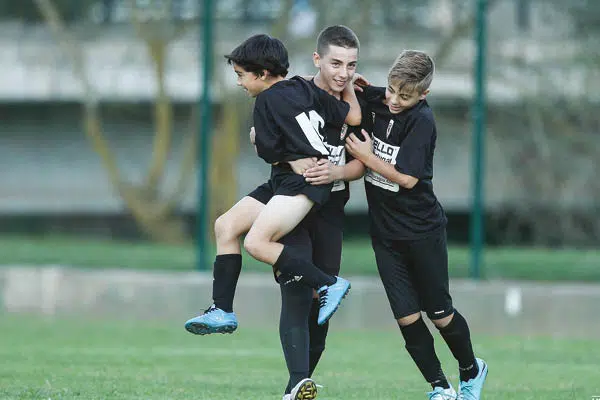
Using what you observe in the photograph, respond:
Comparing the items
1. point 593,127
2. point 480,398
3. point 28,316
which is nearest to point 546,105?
point 593,127

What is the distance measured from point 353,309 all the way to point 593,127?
188 inches

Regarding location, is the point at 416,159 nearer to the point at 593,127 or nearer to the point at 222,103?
the point at 593,127

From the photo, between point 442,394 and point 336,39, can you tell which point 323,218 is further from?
point 442,394

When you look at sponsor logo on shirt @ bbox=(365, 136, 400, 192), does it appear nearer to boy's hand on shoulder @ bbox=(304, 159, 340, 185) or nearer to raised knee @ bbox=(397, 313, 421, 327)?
boy's hand on shoulder @ bbox=(304, 159, 340, 185)

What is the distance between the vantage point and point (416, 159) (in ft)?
20.4

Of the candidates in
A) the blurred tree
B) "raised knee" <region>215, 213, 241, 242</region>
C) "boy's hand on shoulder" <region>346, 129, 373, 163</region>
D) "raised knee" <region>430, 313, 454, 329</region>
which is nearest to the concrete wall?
"raised knee" <region>430, 313, 454, 329</region>

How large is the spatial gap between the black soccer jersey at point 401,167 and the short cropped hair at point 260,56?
51 cm

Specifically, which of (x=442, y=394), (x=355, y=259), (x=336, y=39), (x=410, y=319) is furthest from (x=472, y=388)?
(x=355, y=259)

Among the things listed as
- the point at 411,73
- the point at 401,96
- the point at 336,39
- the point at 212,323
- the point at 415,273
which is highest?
the point at 336,39

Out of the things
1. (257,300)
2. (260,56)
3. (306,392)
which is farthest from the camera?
(257,300)

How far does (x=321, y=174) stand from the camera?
6.05 meters

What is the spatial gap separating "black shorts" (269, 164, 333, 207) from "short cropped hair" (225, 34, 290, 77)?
0.46 metres

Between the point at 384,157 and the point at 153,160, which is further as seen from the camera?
the point at 153,160

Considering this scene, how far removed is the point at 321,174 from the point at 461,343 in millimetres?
1185
